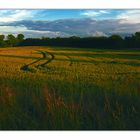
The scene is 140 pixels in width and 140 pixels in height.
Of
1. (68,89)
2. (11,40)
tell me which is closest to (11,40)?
(11,40)

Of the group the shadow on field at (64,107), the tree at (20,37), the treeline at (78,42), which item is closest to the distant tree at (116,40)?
the treeline at (78,42)

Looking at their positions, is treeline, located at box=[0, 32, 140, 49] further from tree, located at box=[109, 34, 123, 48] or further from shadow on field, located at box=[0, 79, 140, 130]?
shadow on field, located at box=[0, 79, 140, 130]

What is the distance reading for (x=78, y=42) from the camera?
6230mm

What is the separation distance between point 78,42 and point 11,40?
0.78m

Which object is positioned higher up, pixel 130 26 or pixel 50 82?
pixel 130 26

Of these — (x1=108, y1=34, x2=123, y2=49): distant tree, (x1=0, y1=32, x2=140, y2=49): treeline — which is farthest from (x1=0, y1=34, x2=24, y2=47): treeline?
(x1=108, y1=34, x2=123, y2=49): distant tree

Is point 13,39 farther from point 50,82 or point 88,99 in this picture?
point 88,99

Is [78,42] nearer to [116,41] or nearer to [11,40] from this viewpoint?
[116,41]

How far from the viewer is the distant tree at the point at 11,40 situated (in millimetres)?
6221

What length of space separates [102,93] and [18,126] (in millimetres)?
1005

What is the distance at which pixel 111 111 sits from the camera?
5.95 m

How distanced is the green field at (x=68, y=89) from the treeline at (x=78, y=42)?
0.06 m
